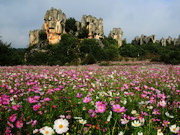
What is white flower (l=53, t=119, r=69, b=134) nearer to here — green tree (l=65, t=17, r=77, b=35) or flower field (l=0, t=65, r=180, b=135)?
flower field (l=0, t=65, r=180, b=135)

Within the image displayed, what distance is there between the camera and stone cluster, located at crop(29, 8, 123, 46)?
62.0 m

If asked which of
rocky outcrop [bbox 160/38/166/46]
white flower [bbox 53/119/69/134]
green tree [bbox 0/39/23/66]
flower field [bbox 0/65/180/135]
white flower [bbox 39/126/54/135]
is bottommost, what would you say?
flower field [bbox 0/65/180/135]

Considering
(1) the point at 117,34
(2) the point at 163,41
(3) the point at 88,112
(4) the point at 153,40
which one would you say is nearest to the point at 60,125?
(3) the point at 88,112

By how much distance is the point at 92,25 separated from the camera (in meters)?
71.5

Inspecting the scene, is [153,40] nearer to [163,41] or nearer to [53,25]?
[163,41]

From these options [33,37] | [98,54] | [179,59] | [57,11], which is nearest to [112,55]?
[98,54]

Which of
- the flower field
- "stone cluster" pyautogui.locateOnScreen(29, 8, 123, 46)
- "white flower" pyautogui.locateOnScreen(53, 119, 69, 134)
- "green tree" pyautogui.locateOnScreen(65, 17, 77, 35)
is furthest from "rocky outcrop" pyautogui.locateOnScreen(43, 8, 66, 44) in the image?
"white flower" pyautogui.locateOnScreen(53, 119, 69, 134)

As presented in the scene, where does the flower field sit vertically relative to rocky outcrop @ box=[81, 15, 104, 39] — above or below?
below

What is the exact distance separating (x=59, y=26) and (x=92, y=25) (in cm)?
1611

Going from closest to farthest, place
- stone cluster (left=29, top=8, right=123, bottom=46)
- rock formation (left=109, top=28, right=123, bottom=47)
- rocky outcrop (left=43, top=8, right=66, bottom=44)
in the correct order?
1. rocky outcrop (left=43, top=8, right=66, bottom=44)
2. stone cluster (left=29, top=8, right=123, bottom=46)
3. rock formation (left=109, top=28, right=123, bottom=47)

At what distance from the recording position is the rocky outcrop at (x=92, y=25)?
7062 centimetres

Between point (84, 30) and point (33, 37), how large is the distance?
3330cm

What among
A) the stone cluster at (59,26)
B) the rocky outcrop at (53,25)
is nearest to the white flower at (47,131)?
the stone cluster at (59,26)

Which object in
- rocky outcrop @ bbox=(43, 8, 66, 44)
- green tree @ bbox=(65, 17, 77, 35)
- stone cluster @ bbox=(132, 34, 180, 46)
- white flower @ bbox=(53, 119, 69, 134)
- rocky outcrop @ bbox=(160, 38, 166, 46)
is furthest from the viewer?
stone cluster @ bbox=(132, 34, 180, 46)
